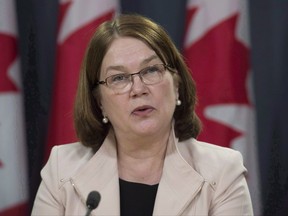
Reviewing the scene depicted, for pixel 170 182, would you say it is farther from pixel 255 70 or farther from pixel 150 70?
pixel 255 70

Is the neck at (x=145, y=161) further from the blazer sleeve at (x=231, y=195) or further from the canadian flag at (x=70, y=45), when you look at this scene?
the canadian flag at (x=70, y=45)

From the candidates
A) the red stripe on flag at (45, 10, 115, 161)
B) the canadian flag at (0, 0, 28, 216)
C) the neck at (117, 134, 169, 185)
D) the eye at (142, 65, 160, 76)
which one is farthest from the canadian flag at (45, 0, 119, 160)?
the eye at (142, 65, 160, 76)

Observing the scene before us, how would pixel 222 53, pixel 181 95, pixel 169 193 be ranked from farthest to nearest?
1. pixel 222 53
2. pixel 181 95
3. pixel 169 193

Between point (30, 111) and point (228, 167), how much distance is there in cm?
103

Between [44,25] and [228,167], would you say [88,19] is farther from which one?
[228,167]

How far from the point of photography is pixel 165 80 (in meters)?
1.82

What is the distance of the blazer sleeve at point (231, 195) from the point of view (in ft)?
5.76

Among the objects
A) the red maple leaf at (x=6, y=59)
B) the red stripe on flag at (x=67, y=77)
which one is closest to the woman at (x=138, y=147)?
the red stripe on flag at (x=67, y=77)

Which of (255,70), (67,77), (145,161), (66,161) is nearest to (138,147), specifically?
(145,161)

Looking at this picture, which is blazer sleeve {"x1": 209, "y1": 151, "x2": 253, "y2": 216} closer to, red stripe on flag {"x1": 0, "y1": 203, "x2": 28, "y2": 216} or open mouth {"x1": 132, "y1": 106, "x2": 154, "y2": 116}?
open mouth {"x1": 132, "y1": 106, "x2": 154, "y2": 116}

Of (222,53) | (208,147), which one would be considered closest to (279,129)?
(222,53)

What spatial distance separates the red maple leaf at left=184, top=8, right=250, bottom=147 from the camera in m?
2.43

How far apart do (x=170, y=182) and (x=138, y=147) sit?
→ 17 cm

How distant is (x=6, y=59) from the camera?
2.43 metres
